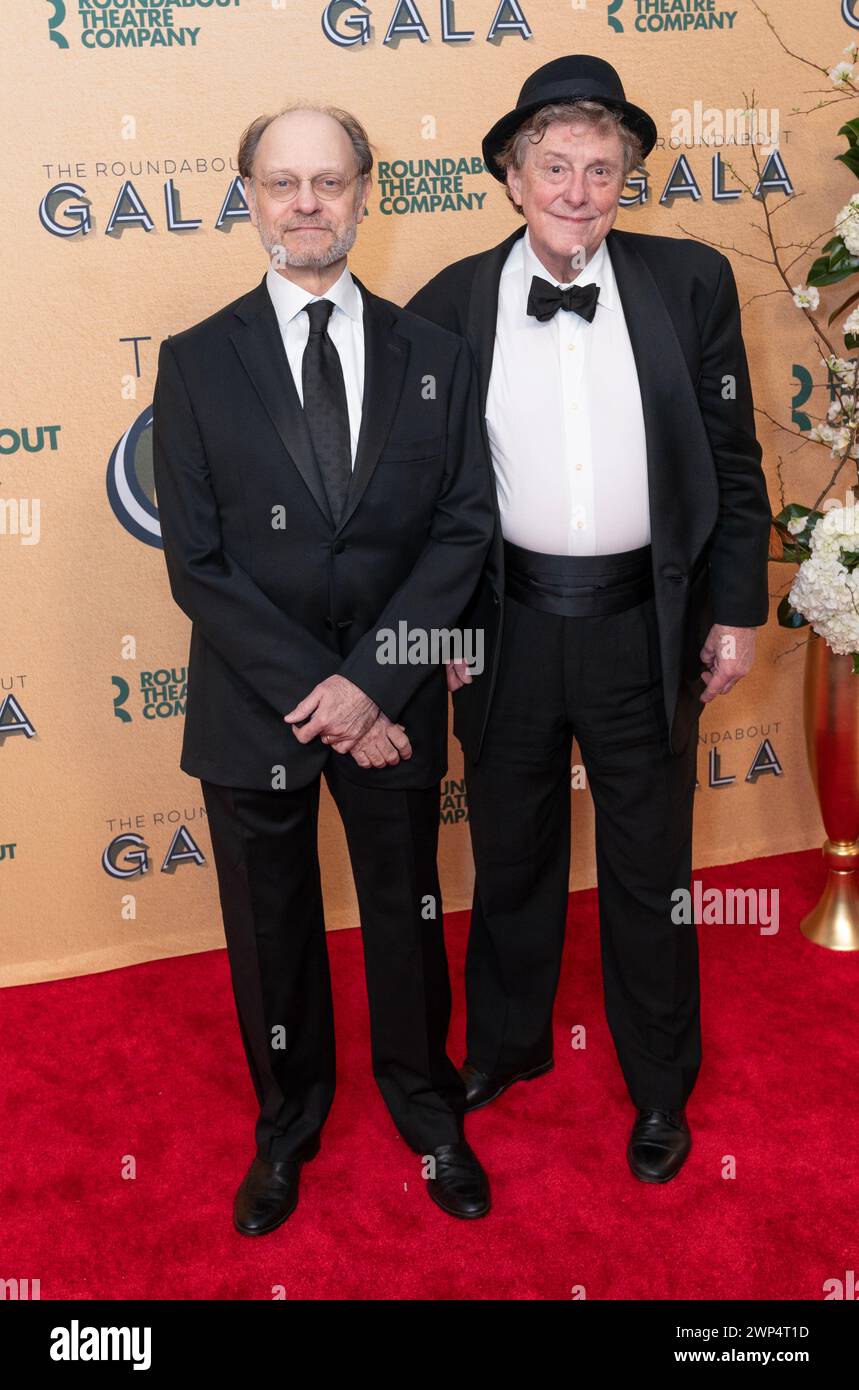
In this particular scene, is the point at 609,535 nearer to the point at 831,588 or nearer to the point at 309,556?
the point at 309,556

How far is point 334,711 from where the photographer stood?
2283mm

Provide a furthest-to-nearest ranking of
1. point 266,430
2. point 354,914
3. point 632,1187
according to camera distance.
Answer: point 354,914
point 632,1187
point 266,430

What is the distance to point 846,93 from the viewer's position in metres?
3.33

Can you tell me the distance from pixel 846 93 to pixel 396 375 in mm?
1769

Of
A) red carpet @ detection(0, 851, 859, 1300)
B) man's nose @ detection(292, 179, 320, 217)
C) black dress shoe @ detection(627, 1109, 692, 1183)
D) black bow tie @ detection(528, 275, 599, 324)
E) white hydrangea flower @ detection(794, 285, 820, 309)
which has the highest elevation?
man's nose @ detection(292, 179, 320, 217)

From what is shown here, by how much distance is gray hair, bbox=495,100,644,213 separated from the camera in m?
2.28

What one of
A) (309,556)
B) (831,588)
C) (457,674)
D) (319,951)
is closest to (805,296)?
(831,588)

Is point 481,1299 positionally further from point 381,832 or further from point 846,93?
point 846,93

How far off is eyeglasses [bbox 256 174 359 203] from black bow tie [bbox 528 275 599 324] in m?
0.38

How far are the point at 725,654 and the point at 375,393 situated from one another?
0.83 metres

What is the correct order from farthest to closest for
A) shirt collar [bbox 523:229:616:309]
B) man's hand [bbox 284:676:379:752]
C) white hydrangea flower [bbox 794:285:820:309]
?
white hydrangea flower [bbox 794:285:820:309] < shirt collar [bbox 523:229:616:309] < man's hand [bbox 284:676:379:752]

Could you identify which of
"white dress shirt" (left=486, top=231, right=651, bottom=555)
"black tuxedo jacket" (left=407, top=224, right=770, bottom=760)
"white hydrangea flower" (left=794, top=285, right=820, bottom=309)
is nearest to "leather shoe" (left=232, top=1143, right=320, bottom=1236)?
"black tuxedo jacket" (left=407, top=224, right=770, bottom=760)

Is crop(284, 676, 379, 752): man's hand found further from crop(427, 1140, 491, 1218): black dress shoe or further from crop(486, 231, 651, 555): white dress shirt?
crop(427, 1140, 491, 1218): black dress shoe
